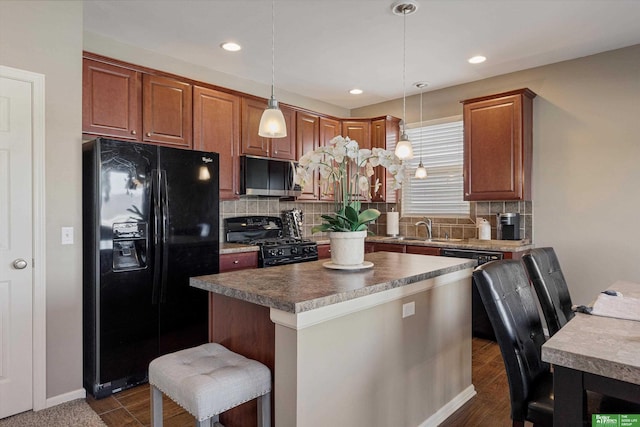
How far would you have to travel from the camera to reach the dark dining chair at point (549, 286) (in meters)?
1.95

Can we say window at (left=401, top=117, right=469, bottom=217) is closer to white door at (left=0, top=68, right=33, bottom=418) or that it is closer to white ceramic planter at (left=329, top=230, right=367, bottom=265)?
white ceramic planter at (left=329, top=230, right=367, bottom=265)

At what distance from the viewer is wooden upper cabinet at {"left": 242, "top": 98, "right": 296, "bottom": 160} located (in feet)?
13.1

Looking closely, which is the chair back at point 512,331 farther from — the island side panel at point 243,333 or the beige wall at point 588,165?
the beige wall at point 588,165

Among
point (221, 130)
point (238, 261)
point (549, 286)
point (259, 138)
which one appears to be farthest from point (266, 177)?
point (549, 286)

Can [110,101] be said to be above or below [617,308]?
above

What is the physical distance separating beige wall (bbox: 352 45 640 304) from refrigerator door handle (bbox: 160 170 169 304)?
3.44 meters

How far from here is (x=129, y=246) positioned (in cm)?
276

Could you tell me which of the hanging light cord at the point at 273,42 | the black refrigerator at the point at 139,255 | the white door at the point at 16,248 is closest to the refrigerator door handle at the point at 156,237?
the black refrigerator at the point at 139,255

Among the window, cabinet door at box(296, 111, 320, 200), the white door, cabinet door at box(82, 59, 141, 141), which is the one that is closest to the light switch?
the white door

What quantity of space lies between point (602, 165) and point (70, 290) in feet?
14.4

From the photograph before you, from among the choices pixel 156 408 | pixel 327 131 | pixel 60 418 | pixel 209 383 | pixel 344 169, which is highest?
pixel 327 131

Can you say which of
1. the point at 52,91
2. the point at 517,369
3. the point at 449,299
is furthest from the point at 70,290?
the point at 517,369

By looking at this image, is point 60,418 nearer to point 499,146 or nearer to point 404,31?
point 404,31

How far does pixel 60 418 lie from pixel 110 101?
2227mm
